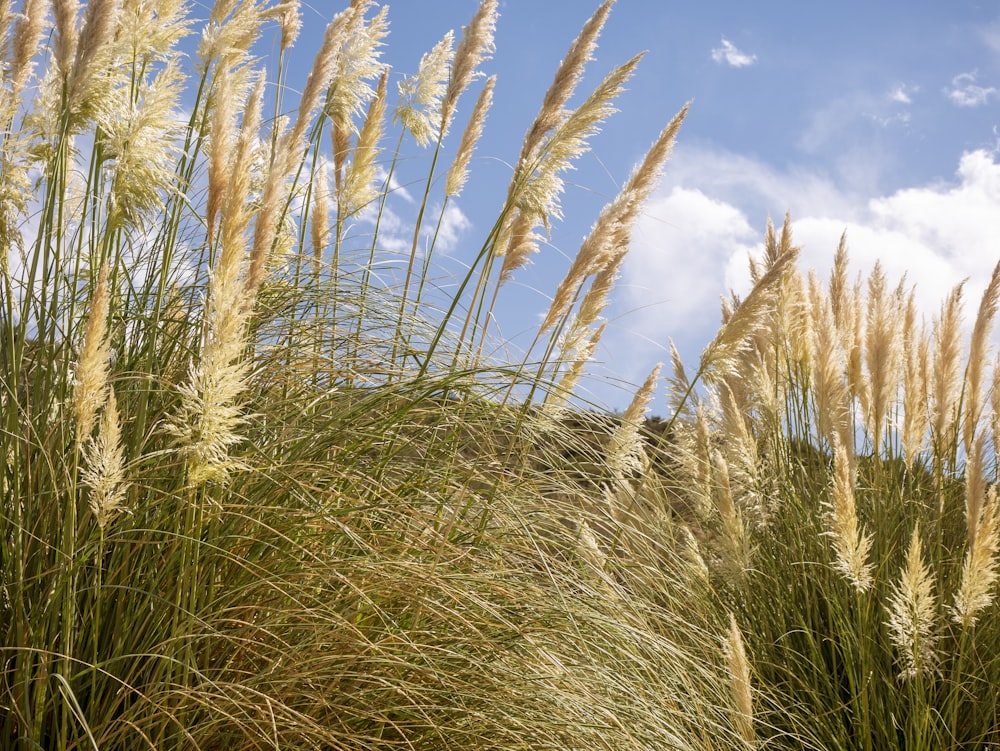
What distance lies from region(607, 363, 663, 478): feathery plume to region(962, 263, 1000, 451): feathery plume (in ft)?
4.04

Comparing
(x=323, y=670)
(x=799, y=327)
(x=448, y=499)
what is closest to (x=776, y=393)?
(x=799, y=327)

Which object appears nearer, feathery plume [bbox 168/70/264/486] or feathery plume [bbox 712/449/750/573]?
feathery plume [bbox 168/70/264/486]

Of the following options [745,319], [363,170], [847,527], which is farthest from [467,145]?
[847,527]

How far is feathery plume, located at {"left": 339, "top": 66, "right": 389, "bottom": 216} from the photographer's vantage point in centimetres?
327

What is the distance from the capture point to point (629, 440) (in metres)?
2.99

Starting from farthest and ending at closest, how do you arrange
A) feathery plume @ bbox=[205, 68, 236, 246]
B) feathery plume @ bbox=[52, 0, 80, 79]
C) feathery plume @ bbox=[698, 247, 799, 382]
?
1. feathery plume @ bbox=[698, 247, 799, 382]
2. feathery plume @ bbox=[52, 0, 80, 79]
3. feathery plume @ bbox=[205, 68, 236, 246]

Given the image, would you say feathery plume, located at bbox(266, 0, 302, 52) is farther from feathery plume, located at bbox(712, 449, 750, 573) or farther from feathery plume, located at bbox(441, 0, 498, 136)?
feathery plume, located at bbox(712, 449, 750, 573)

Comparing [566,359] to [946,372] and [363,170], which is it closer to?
[363,170]

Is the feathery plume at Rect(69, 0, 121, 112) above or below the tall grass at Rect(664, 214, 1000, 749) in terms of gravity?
above

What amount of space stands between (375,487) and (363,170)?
1.32 meters

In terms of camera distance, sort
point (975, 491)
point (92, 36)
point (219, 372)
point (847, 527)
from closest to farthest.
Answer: point (219, 372) → point (92, 36) → point (847, 527) → point (975, 491)

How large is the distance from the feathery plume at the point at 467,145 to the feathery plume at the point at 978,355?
201 centimetres

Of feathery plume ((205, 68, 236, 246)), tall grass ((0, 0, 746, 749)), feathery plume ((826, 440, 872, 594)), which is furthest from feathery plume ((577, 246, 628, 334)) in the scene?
feathery plume ((205, 68, 236, 246))

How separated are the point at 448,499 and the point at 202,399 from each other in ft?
3.34
